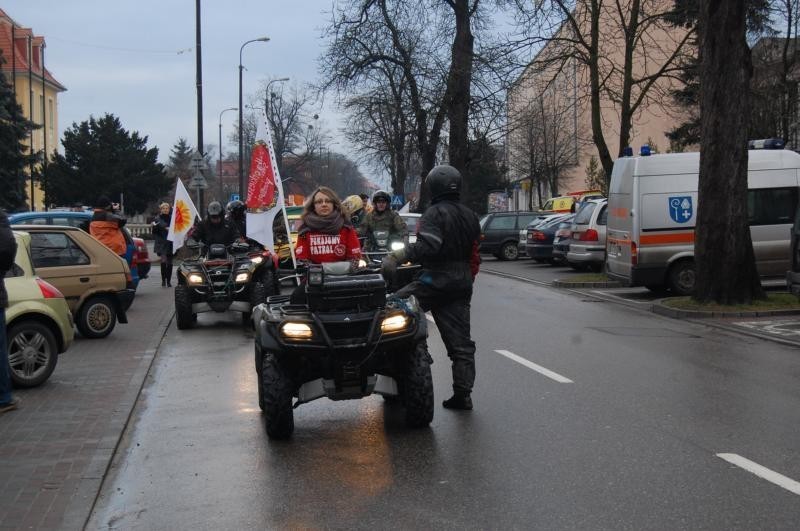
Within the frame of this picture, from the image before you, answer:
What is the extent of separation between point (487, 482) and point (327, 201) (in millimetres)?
2685

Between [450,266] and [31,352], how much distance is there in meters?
4.33

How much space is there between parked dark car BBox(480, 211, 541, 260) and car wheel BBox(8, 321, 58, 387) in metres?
25.5

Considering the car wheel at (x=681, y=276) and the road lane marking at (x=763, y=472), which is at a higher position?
the car wheel at (x=681, y=276)

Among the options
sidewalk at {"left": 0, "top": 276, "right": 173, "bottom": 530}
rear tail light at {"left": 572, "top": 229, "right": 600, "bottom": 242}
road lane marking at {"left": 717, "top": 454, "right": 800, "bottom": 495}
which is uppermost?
rear tail light at {"left": 572, "top": 229, "right": 600, "bottom": 242}

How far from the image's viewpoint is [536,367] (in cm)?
1022

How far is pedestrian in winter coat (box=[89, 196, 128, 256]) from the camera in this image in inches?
655

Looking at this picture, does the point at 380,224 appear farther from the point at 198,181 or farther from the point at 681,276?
the point at 198,181

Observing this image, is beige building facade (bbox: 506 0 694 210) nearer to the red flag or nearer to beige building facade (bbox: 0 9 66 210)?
the red flag

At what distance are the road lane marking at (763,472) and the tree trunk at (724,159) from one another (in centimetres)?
1004

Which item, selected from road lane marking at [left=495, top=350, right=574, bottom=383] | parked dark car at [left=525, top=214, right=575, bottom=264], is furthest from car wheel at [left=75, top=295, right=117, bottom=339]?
parked dark car at [left=525, top=214, right=575, bottom=264]

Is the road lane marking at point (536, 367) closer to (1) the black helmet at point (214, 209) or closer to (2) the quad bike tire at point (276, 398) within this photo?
(2) the quad bike tire at point (276, 398)

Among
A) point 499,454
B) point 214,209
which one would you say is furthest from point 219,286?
point 499,454

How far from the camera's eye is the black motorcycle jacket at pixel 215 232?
1479cm

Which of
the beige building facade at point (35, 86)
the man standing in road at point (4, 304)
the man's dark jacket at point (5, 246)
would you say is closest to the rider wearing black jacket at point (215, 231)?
the man standing in road at point (4, 304)
